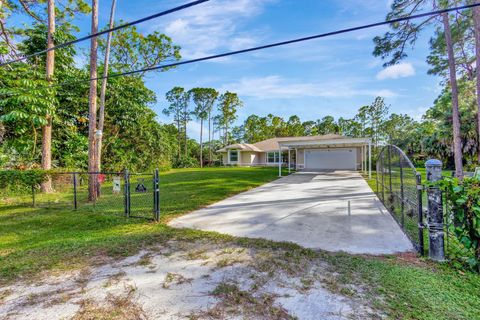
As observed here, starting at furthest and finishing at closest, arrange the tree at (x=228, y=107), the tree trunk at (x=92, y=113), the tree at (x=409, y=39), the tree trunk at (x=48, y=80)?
the tree at (x=228, y=107) < the tree trunk at (x=48, y=80) < the tree at (x=409, y=39) < the tree trunk at (x=92, y=113)

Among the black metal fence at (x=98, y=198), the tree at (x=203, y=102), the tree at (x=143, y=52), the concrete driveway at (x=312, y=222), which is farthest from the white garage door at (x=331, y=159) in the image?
the tree at (x=203, y=102)

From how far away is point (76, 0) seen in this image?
10.6 metres

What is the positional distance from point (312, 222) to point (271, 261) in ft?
7.38

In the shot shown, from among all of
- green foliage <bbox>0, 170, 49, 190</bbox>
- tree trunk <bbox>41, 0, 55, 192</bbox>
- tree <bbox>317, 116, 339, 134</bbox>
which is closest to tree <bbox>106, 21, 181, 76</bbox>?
tree trunk <bbox>41, 0, 55, 192</bbox>

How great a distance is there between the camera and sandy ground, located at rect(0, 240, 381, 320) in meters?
2.17

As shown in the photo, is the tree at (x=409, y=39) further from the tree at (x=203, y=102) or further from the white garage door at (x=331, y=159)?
the tree at (x=203, y=102)

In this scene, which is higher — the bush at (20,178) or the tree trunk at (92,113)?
the tree trunk at (92,113)

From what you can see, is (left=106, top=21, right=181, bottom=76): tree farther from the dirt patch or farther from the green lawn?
the dirt patch

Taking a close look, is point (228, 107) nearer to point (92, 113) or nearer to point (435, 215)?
point (92, 113)

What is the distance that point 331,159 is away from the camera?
21.2 m

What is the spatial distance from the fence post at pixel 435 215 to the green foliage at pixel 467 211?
134mm

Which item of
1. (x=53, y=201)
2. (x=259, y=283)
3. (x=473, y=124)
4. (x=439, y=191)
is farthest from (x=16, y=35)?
(x=473, y=124)

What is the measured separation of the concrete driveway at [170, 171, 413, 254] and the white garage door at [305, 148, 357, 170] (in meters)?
13.6

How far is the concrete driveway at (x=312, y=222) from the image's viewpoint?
13.1ft
